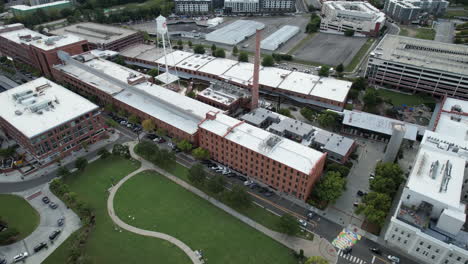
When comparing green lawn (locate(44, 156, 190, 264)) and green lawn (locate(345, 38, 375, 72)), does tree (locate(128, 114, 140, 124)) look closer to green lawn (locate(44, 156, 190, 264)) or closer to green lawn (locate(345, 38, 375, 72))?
green lawn (locate(44, 156, 190, 264))

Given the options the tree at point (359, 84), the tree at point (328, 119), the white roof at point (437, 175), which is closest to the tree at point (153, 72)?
the tree at point (328, 119)

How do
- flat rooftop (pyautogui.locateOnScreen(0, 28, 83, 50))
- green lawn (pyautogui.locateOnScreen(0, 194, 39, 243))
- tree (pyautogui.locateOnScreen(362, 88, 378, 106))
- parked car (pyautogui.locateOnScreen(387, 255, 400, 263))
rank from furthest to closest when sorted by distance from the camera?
1. flat rooftop (pyautogui.locateOnScreen(0, 28, 83, 50))
2. tree (pyautogui.locateOnScreen(362, 88, 378, 106))
3. green lawn (pyautogui.locateOnScreen(0, 194, 39, 243))
4. parked car (pyautogui.locateOnScreen(387, 255, 400, 263))

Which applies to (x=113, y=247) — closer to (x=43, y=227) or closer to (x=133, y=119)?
(x=43, y=227)

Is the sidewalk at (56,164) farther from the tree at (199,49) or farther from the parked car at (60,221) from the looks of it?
the tree at (199,49)

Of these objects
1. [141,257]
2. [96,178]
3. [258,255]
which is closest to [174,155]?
[96,178]

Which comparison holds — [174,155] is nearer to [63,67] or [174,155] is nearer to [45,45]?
[63,67]

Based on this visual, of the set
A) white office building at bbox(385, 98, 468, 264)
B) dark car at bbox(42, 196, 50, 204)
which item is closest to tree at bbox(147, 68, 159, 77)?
dark car at bbox(42, 196, 50, 204)

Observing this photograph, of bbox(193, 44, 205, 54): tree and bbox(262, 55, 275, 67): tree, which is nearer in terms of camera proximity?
bbox(262, 55, 275, 67): tree
